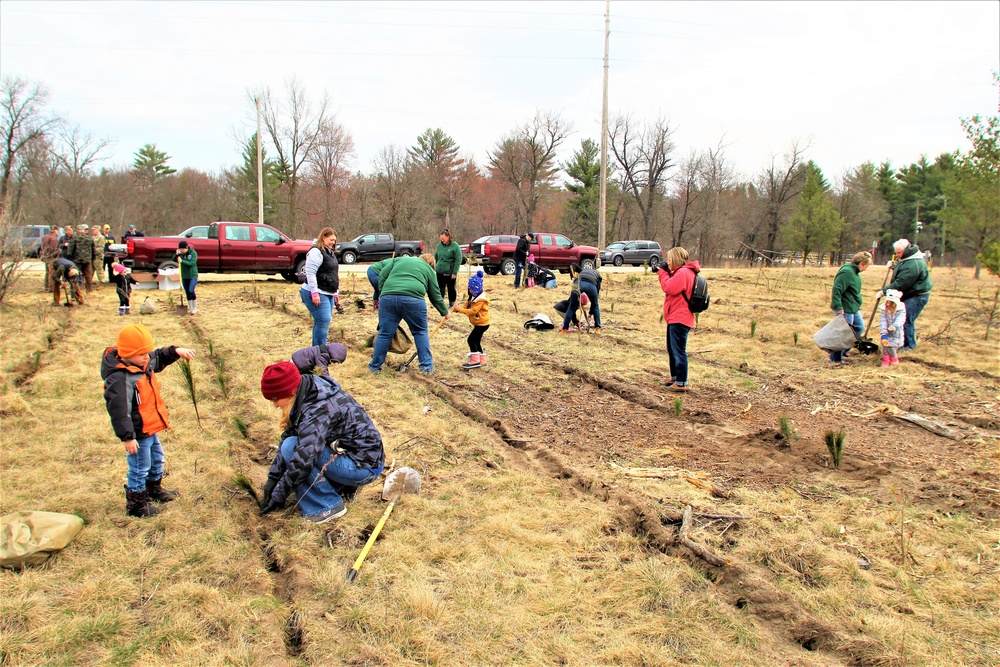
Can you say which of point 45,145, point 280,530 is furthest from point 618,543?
point 45,145

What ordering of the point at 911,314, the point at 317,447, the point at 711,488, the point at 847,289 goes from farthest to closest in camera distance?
the point at 911,314
the point at 847,289
the point at 711,488
the point at 317,447

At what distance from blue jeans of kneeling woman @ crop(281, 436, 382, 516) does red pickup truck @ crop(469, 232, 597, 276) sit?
18269mm

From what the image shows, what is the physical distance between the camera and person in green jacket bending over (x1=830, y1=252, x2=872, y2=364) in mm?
8711

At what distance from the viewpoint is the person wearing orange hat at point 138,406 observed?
367 centimetres

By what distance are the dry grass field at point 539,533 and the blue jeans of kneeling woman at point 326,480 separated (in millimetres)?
161

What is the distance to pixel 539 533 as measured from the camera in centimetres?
386

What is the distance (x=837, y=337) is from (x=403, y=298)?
6.27 meters

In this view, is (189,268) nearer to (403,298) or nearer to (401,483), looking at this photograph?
(403,298)

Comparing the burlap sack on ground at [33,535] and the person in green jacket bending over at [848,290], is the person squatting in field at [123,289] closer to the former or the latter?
the burlap sack on ground at [33,535]

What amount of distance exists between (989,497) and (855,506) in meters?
1.03

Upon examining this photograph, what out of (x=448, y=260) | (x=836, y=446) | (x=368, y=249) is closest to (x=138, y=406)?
(x=836, y=446)

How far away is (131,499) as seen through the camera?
394 centimetres

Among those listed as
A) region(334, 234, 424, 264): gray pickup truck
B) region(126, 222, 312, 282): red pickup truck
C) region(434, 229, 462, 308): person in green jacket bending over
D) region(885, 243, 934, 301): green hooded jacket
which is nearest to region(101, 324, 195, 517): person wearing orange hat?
region(434, 229, 462, 308): person in green jacket bending over

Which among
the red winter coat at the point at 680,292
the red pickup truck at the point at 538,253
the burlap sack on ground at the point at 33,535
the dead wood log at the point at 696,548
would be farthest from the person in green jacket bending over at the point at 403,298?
the red pickup truck at the point at 538,253
